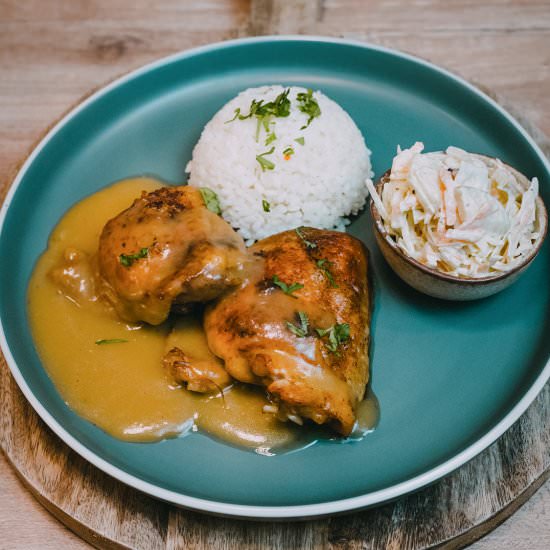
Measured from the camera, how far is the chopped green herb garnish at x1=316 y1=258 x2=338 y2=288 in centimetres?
308

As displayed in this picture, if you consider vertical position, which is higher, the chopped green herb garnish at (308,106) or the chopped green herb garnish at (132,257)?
the chopped green herb garnish at (308,106)

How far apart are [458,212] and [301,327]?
38.1 inches

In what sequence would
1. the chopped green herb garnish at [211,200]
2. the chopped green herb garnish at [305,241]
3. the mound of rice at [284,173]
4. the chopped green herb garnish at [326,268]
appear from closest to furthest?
1. the chopped green herb garnish at [326,268]
2. the chopped green herb garnish at [305,241]
3. the chopped green herb garnish at [211,200]
4. the mound of rice at [284,173]

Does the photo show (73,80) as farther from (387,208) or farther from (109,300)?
(387,208)

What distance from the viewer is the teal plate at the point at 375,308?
276cm

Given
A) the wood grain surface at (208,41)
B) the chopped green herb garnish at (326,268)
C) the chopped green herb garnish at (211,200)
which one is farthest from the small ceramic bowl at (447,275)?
the chopped green herb garnish at (211,200)

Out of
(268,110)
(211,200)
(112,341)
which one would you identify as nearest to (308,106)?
(268,110)

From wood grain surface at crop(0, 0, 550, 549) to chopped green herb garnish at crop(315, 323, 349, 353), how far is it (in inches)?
29.0

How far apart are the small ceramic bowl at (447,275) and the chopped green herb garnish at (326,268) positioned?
12.2 inches

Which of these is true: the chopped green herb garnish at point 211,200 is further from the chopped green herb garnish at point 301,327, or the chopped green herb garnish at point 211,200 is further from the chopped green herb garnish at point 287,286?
the chopped green herb garnish at point 301,327

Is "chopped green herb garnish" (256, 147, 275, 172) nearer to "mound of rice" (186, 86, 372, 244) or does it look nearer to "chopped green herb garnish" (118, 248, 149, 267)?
"mound of rice" (186, 86, 372, 244)

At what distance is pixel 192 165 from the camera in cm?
384

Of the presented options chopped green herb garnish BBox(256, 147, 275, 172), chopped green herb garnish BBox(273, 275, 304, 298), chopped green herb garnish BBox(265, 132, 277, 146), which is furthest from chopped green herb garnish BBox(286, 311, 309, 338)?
chopped green herb garnish BBox(265, 132, 277, 146)

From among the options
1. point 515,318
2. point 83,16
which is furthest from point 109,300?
point 83,16
